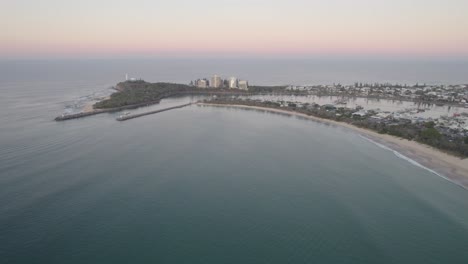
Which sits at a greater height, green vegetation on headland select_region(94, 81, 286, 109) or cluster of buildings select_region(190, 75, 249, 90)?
cluster of buildings select_region(190, 75, 249, 90)

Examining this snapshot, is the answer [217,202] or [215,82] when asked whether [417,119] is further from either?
[215,82]

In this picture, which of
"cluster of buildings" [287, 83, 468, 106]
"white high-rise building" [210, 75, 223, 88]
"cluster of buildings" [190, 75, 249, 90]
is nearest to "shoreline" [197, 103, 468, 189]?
"cluster of buildings" [287, 83, 468, 106]

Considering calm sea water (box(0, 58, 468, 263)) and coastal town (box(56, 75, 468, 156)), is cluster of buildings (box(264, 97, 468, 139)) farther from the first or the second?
calm sea water (box(0, 58, 468, 263))

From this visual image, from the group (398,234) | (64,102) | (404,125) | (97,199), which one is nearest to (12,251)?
(97,199)

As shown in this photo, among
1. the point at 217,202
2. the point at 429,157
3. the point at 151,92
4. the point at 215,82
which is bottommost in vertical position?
the point at 217,202

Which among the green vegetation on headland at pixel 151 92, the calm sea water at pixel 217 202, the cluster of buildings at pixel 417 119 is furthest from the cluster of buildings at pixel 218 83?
the calm sea water at pixel 217 202

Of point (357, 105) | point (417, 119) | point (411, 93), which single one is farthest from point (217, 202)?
point (411, 93)

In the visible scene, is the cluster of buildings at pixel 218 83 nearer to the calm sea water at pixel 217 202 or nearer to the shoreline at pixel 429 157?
the shoreline at pixel 429 157
